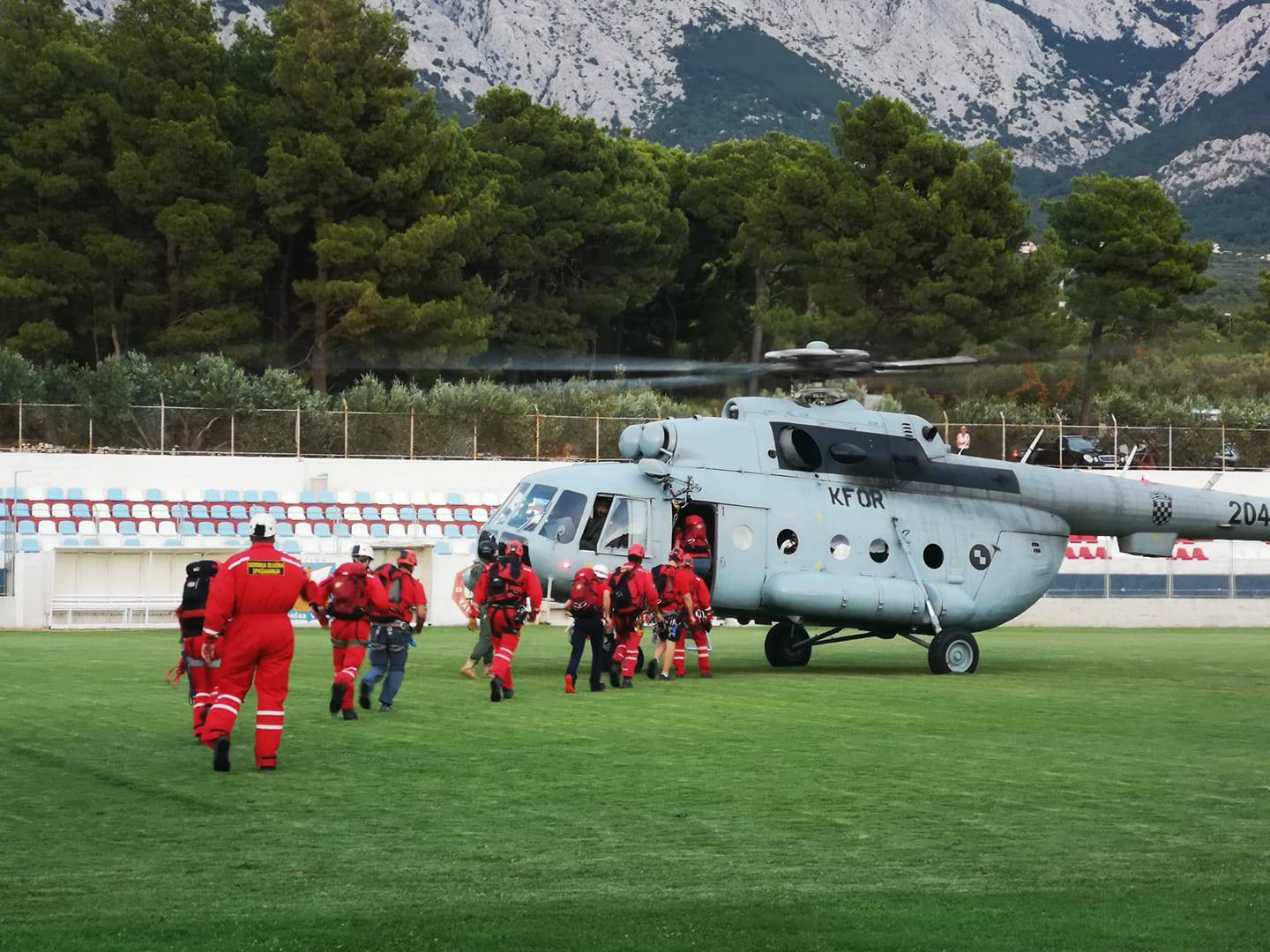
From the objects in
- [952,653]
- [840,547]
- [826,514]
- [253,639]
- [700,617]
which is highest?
[826,514]

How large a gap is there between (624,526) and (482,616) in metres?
2.54

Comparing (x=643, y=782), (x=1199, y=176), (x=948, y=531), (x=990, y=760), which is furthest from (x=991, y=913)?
(x=1199, y=176)

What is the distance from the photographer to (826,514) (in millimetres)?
20797

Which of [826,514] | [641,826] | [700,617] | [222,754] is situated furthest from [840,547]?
[641,826]

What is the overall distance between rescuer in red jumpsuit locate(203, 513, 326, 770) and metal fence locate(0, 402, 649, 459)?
95.7 ft

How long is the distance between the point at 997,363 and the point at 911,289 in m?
40.3

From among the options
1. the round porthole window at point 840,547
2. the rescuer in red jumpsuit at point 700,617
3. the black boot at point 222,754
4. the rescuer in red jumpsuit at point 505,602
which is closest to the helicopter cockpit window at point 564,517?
the rescuer in red jumpsuit at point 700,617

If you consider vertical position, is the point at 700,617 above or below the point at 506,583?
below

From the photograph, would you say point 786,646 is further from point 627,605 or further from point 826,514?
point 627,605

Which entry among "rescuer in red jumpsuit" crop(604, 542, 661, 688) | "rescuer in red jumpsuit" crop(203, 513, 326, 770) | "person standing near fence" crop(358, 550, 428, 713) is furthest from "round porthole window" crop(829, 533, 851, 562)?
"rescuer in red jumpsuit" crop(203, 513, 326, 770)

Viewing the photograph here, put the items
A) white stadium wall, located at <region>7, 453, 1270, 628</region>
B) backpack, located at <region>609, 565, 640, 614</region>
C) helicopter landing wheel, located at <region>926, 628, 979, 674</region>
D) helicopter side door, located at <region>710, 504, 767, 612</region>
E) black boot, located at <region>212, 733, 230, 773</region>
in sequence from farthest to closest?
white stadium wall, located at <region>7, 453, 1270, 628</region>
helicopter landing wheel, located at <region>926, 628, 979, 674</region>
helicopter side door, located at <region>710, 504, 767, 612</region>
backpack, located at <region>609, 565, 640, 614</region>
black boot, located at <region>212, 733, 230, 773</region>

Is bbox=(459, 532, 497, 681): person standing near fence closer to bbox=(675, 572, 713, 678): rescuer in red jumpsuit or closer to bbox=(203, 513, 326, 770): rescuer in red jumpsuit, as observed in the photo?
bbox=(675, 572, 713, 678): rescuer in red jumpsuit

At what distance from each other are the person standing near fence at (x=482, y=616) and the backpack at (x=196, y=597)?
12.5ft

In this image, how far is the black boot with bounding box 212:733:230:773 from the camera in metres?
11.3
